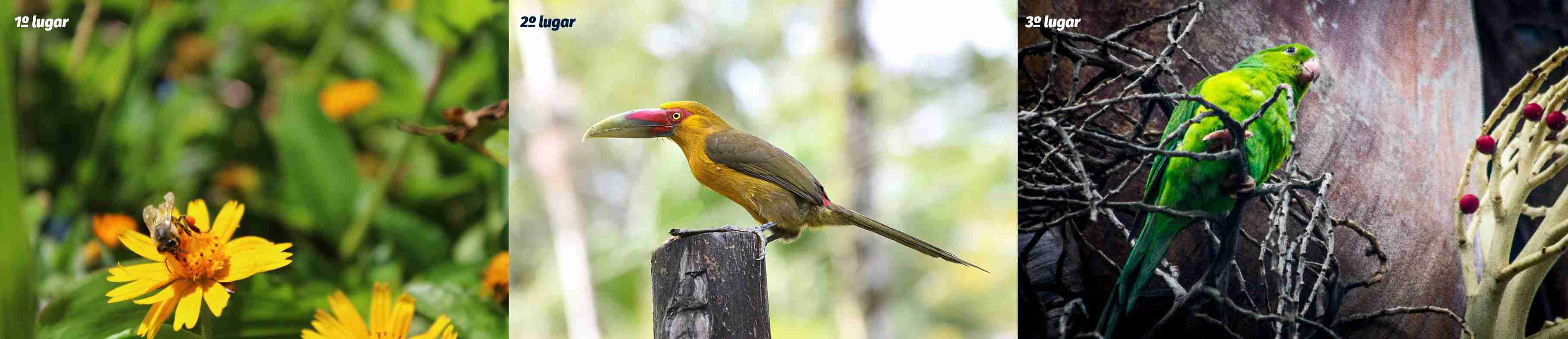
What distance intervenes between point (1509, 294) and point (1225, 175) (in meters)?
1.10

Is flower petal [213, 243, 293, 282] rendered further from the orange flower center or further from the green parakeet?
the green parakeet

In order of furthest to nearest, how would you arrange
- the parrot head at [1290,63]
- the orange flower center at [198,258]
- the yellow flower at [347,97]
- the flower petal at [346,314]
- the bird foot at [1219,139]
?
1. the parrot head at [1290,63]
2. the bird foot at [1219,139]
3. the yellow flower at [347,97]
4. the flower petal at [346,314]
5. the orange flower center at [198,258]

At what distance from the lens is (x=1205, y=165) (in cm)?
246

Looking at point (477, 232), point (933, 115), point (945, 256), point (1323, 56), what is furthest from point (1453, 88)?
point (477, 232)

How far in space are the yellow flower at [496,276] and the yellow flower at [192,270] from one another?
40 cm

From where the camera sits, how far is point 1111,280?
249 centimetres

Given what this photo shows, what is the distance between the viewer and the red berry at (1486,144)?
280 cm

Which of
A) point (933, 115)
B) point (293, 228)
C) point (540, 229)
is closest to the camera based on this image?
point (293, 228)

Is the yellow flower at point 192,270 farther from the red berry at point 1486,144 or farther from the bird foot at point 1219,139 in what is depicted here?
the red berry at point 1486,144

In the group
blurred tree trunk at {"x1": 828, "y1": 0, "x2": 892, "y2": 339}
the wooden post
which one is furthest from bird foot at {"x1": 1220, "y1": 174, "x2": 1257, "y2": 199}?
the wooden post

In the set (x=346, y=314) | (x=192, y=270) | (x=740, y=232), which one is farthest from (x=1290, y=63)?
(x=192, y=270)

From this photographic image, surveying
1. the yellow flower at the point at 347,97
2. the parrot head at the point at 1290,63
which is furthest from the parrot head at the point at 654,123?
the parrot head at the point at 1290,63

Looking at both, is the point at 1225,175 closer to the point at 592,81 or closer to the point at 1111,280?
the point at 1111,280

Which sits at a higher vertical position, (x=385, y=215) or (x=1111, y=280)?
(x=385, y=215)
